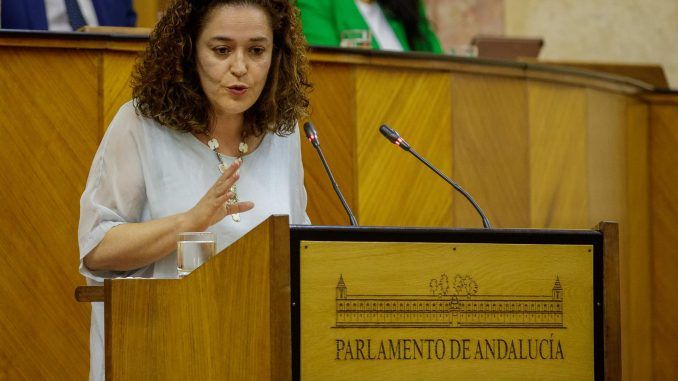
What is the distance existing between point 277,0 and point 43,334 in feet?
4.12

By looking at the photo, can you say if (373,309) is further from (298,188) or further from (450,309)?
(298,188)

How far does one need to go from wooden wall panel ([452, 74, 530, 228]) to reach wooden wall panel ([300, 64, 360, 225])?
416 millimetres

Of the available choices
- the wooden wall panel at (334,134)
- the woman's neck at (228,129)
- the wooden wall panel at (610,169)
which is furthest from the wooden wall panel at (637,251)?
the woman's neck at (228,129)

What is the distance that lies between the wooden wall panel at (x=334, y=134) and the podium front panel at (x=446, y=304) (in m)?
1.62

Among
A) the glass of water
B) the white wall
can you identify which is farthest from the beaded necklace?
the white wall

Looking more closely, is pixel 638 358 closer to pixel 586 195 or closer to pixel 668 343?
pixel 668 343

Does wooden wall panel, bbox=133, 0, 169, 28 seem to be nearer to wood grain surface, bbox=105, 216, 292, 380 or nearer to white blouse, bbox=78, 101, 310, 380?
white blouse, bbox=78, 101, 310, 380

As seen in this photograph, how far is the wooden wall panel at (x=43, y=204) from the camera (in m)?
3.43

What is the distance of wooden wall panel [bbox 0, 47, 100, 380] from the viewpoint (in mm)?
3430

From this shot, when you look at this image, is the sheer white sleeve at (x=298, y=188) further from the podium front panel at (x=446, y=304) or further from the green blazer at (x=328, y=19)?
the green blazer at (x=328, y=19)

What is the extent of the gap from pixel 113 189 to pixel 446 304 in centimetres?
89

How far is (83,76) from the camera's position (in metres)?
3.58

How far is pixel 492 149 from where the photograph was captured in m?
4.28

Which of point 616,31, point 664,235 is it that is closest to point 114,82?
point 664,235
